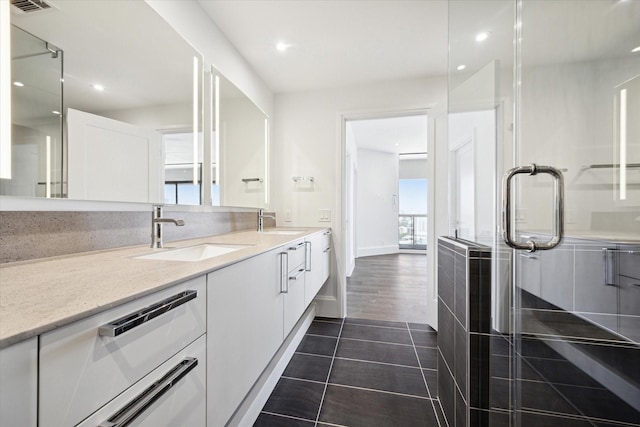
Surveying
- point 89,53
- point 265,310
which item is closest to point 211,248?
point 265,310

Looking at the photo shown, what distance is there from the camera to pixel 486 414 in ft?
3.50

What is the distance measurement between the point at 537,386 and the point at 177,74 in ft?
7.75

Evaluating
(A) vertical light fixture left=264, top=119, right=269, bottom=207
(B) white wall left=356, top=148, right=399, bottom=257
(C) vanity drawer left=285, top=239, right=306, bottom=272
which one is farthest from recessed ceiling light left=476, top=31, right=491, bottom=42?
(B) white wall left=356, top=148, right=399, bottom=257

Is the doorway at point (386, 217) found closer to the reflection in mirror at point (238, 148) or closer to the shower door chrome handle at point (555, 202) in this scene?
the reflection in mirror at point (238, 148)

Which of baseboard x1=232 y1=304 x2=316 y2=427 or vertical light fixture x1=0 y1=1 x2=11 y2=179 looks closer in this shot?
vertical light fixture x1=0 y1=1 x2=11 y2=179

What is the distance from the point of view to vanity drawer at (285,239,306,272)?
5.12 ft

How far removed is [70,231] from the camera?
3.33 feet

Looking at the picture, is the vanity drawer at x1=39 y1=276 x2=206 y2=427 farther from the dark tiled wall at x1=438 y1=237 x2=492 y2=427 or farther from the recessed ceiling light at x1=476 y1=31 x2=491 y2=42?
the recessed ceiling light at x1=476 y1=31 x2=491 y2=42

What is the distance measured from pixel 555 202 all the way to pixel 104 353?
5.01ft

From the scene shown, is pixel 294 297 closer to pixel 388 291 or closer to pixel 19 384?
pixel 19 384

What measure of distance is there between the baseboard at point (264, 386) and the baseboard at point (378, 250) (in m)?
4.10

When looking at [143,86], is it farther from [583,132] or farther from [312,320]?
[312,320]

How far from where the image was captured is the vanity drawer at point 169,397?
1.73 feet

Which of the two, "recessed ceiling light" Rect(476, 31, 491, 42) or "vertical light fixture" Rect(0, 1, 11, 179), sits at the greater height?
"recessed ceiling light" Rect(476, 31, 491, 42)
